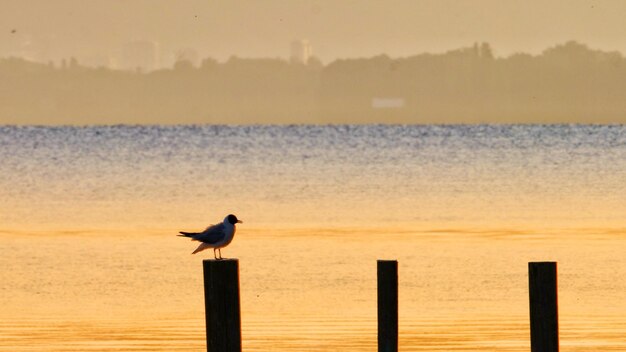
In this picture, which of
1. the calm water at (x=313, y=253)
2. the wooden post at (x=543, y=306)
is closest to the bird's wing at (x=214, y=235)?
the calm water at (x=313, y=253)

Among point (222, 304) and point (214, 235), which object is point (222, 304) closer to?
point (222, 304)

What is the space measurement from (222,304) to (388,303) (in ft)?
3.59

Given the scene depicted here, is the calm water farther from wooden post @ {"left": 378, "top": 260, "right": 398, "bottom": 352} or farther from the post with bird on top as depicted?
the post with bird on top

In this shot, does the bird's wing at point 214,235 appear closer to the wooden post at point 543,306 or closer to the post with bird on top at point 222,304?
the post with bird on top at point 222,304

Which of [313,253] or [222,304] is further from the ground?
[313,253]

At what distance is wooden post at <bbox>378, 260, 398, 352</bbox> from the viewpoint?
997 cm

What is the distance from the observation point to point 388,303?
10070mm

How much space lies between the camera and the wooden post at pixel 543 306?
9.88 meters

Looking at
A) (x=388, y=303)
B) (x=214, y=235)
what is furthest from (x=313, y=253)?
(x=388, y=303)

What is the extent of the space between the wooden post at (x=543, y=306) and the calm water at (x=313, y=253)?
11.7 ft

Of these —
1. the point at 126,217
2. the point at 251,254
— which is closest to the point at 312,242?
the point at 251,254

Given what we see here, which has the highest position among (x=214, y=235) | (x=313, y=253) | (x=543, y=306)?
(x=313, y=253)

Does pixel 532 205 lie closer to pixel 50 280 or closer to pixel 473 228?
pixel 473 228

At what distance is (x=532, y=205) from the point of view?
138 ft
